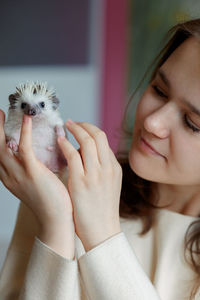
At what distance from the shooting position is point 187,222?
3.29 ft

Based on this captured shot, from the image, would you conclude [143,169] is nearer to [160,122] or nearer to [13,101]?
[160,122]

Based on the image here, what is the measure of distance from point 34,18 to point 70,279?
175cm

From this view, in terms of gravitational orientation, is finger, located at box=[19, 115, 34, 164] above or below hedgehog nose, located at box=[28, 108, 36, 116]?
below

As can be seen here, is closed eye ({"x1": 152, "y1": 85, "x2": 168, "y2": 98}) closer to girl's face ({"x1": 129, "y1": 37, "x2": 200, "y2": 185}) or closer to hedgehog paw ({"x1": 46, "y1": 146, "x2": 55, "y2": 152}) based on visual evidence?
girl's face ({"x1": 129, "y1": 37, "x2": 200, "y2": 185})

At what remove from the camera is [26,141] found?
724 mm

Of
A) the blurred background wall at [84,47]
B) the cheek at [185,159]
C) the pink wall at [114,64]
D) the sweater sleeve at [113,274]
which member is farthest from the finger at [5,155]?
the pink wall at [114,64]

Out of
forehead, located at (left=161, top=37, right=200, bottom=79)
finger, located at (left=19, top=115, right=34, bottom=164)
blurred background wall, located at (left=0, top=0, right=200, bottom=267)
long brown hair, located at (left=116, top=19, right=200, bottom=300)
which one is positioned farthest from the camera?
blurred background wall, located at (left=0, top=0, right=200, bottom=267)

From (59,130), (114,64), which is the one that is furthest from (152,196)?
(114,64)

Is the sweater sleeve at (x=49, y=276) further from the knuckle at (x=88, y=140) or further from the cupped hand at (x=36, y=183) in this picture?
the knuckle at (x=88, y=140)

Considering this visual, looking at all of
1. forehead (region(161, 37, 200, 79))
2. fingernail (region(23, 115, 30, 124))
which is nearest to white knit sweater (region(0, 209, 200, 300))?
fingernail (region(23, 115, 30, 124))

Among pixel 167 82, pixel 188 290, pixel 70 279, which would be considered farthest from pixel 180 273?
pixel 167 82

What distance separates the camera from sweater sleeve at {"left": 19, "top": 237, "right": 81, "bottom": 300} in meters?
0.76

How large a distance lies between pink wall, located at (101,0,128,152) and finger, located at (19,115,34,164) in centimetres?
152

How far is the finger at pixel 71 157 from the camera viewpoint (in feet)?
2.51
